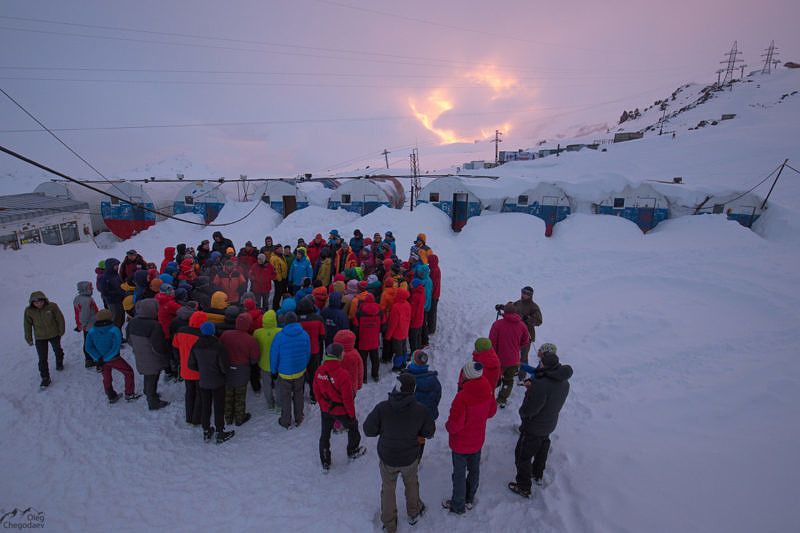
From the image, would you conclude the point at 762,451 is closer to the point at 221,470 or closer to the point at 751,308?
the point at 751,308

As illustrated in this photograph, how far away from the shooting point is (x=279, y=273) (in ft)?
28.8

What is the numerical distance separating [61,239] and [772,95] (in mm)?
72756

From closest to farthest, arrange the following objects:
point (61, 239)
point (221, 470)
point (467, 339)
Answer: point (221, 470)
point (467, 339)
point (61, 239)

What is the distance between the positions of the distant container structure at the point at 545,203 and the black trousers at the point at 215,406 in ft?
53.5

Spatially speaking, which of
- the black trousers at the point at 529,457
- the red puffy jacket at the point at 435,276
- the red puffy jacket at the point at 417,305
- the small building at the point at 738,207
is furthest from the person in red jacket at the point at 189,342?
the small building at the point at 738,207

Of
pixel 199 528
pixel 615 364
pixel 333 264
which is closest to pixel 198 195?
pixel 333 264

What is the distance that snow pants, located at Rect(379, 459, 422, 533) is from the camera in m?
3.28

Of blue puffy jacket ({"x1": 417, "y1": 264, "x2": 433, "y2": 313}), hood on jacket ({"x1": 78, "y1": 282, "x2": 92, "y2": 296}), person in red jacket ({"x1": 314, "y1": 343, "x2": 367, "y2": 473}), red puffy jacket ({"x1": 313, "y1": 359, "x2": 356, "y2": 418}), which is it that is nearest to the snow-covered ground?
person in red jacket ({"x1": 314, "y1": 343, "x2": 367, "y2": 473})

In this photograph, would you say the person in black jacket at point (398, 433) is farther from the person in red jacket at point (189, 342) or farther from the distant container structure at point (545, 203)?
the distant container structure at point (545, 203)

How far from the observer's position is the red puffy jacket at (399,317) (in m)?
5.81

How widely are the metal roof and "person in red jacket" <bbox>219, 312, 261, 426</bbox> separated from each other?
48.6 feet

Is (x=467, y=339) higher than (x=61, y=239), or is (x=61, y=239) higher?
(x=61, y=239)

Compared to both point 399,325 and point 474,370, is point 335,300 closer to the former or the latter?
point 399,325

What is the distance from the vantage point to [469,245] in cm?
1493
